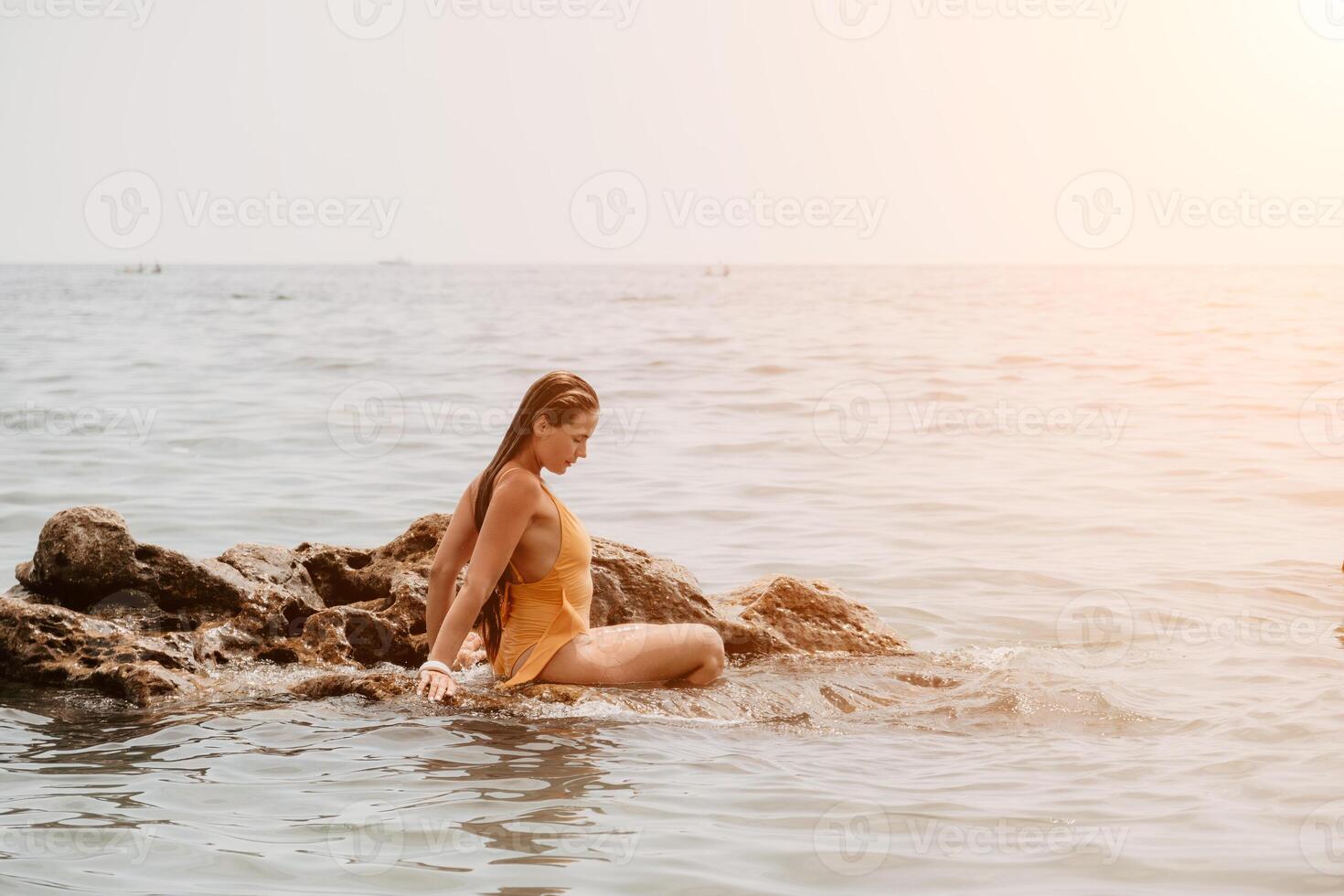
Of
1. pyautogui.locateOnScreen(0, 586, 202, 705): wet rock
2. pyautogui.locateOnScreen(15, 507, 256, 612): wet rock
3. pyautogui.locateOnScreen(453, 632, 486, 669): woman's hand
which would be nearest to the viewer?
pyautogui.locateOnScreen(0, 586, 202, 705): wet rock

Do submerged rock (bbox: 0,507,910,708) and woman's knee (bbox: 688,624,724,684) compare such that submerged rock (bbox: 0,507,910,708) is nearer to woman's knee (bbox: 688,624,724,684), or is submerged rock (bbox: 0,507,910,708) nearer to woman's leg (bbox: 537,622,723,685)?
woman's leg (bbox: 537,622,723,685)

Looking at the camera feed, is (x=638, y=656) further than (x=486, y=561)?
Yes

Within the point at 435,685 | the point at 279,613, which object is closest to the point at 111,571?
the point at 279,613

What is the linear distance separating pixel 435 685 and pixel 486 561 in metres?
0.56

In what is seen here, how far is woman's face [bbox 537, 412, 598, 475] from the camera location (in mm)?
5516

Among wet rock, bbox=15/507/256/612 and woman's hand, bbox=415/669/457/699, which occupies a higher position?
wet rock, bbox=15/507/256/612

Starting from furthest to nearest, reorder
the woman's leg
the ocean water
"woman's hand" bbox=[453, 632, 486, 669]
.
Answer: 1. "woman's hand" bbox=[453, 632, 486, 669]
2. the woman's leg
3. the ocean water

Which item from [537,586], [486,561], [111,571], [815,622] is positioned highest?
[486,561]

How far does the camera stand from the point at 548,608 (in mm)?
5750

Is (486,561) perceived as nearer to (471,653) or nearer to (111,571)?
(471,653)

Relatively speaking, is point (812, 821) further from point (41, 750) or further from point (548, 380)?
point (41, 750)

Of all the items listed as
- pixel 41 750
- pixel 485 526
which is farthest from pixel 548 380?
pixel 41 750

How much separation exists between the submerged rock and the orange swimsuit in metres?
0.16

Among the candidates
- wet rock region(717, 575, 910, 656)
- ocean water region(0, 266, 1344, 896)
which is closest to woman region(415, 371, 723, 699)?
ocean water region(0, 266, 1344, 896)
